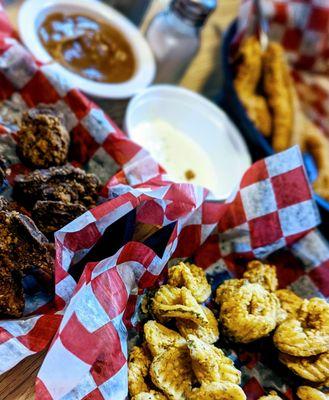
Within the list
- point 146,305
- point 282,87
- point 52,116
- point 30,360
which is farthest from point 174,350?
point 282,87

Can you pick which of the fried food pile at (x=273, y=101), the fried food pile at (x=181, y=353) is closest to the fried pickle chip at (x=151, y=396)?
the fried food pile at (x=181, y=353)

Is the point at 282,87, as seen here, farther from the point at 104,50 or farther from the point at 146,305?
the point at 146,305

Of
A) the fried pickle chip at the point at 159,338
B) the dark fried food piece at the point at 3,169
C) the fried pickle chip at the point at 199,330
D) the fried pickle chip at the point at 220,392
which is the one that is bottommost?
the fried pickle chip at the point at 199,330

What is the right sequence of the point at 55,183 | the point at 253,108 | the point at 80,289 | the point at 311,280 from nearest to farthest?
the point at 80,289 < the point at 55,183 < the point at 311,280 < the point at 253,108

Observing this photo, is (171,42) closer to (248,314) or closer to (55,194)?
(55,194)

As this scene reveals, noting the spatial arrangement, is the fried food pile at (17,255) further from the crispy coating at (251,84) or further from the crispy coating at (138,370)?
the crispy coating at (251,84)
